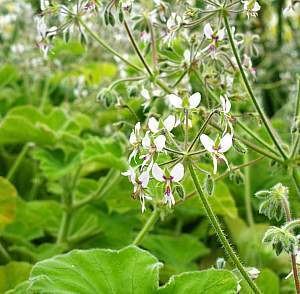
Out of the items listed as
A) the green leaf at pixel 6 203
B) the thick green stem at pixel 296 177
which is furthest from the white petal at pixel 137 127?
the green leaf at pixel 6 203

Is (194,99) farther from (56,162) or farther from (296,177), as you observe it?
(56,162)

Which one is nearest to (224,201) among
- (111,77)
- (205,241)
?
(205,241)

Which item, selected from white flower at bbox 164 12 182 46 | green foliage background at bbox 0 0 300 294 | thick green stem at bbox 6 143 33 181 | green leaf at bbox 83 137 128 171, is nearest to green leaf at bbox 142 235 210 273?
green foliage background at bbox 0 0 300 294

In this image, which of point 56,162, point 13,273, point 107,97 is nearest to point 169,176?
point 107,97

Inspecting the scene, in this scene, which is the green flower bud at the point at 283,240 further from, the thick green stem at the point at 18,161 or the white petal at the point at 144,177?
the thick green stem at the point at 18,161

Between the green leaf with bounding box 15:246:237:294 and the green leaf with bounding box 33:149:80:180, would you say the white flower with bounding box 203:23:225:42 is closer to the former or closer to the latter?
the green leaf with bounding box 15:246:237:294

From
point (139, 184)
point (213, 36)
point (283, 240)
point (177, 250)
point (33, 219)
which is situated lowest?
point (177, 250)
